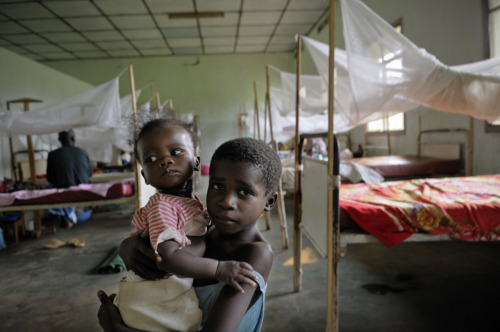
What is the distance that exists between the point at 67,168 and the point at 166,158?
4.06 m

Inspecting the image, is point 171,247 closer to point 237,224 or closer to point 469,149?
point 237,224

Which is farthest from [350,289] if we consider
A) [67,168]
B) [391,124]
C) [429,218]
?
[391,124]

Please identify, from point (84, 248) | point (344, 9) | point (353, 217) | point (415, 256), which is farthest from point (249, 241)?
point (84, 248)

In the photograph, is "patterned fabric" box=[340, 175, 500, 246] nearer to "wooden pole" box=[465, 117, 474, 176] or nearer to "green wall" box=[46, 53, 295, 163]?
"wooden pole" box=[465, 117, 474, 176]

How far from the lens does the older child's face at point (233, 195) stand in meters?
0.73

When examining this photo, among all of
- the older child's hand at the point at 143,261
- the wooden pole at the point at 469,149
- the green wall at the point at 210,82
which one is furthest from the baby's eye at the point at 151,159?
the green wall at the point at 210,82

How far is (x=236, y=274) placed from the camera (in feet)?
2.15

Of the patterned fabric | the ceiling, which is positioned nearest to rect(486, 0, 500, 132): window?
the patterned fabric

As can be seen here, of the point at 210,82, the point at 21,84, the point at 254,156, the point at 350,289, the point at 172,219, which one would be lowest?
the point at 350,289

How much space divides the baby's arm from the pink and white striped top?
2 centimetres

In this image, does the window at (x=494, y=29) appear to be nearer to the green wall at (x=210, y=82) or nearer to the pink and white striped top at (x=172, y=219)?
the pink and white striped top at (x=172, y=219)

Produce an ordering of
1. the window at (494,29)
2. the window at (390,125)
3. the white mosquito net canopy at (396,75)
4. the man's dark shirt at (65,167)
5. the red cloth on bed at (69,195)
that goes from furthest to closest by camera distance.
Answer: the window at (390,125), the man's dark shirt at (65,167), the red cloth on bed at (69,195), the window at (494,29), the white mosquito net canopy at (396,75)

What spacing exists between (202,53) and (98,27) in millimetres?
3494

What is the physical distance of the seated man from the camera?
4.16 metres
